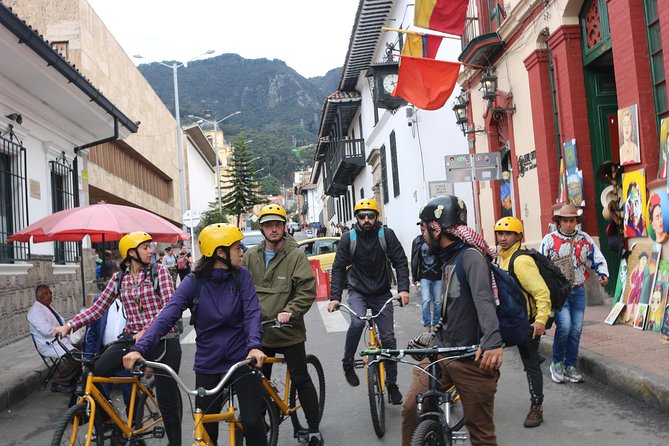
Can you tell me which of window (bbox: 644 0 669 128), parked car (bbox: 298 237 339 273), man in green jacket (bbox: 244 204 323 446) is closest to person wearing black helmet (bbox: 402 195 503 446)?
man in green jacket (bbox: 244 204 323 446)

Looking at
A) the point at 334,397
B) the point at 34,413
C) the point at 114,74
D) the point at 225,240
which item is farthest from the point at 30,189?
the point at 114,74

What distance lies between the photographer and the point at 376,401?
5.62 m

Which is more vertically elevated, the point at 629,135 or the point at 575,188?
the point at 629,135

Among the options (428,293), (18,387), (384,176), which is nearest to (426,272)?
(428,293)

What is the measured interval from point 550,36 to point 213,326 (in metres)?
9.66

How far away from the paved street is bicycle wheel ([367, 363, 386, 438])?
0.09 metres

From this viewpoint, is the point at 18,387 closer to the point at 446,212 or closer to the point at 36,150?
the point at 446,212

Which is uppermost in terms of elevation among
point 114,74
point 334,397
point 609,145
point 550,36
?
point 114,74

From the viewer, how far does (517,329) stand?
4.02 m

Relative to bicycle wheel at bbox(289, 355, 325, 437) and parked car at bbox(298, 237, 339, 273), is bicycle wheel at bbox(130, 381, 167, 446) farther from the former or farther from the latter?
parked car at bbox(298, 237, 339, 273)

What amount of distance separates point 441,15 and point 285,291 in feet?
32.2

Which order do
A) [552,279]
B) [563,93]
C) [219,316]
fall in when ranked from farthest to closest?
[563,93] → [552,279] → [219,316]

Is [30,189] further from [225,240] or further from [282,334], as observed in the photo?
[225,240]

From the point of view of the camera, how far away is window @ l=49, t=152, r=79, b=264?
1504cm
